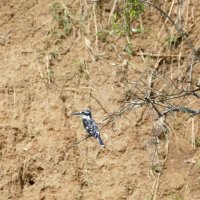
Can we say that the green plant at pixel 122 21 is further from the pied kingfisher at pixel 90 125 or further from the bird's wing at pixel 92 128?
the bird's wing at pixel 92 128

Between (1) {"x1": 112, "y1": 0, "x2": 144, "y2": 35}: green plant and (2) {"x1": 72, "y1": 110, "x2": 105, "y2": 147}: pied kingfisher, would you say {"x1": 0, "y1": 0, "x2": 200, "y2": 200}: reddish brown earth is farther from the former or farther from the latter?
(2) {"x1": 72, "y1": 110, "x2": 105, "y2": 147}: pied kingfisher

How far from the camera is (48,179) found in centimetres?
417

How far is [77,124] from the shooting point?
4223 millimetres

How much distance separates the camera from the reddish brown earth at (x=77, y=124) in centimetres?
417

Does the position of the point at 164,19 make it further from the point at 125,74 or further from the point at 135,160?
the point at 135,160

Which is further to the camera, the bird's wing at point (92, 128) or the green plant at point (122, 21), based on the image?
the green plant at point (122, 21)

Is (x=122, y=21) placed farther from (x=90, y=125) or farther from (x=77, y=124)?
(x=90, y=125)

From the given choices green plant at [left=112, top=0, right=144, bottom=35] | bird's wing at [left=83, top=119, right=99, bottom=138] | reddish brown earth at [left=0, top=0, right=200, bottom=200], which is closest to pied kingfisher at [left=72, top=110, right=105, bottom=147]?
bird's wing at [left=83, top=119, right=99, bottom=138]

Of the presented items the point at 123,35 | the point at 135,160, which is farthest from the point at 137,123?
the point at 123,35

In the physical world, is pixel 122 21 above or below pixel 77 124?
above

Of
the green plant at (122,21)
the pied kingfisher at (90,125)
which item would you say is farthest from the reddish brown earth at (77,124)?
the pied kingfisher at (90,125)

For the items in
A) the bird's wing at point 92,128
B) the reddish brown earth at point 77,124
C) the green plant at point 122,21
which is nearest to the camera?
the bird's wing at point 92,128

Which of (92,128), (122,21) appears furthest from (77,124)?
(122,21)

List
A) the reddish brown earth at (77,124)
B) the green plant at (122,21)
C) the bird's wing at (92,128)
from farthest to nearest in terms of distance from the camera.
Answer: the green plant at (122,21) < the reddish brown earth at (77,124) < the bird's wing at (92,128)
